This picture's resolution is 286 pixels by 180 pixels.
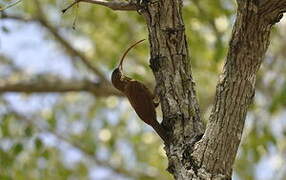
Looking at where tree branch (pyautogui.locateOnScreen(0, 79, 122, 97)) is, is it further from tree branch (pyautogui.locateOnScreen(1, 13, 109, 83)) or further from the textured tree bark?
the textured tree bark

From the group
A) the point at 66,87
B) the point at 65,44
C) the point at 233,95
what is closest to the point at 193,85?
the point at 233,95

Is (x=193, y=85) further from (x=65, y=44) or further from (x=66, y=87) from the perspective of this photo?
(x=65, y=44)

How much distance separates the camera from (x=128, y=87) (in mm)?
1853

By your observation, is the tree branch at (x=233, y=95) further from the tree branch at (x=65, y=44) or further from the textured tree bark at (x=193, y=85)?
the tree branch at (x=65, y=44)

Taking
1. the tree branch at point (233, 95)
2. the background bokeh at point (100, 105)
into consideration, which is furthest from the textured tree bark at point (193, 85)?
the background bokeh at point (100, 105)

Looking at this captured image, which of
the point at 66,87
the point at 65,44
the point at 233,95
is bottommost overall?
the point at 233,95

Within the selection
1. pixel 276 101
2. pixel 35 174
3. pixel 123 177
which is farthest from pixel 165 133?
pixel 123 177

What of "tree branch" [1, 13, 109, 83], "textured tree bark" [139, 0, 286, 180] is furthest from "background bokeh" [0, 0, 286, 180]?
"textured tree bark" [139, 0, 286, 180]

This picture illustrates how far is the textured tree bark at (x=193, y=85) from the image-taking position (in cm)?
175

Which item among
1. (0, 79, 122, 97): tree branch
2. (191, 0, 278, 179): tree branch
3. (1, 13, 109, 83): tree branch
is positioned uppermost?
(1, 13, 109, 83): tree branch

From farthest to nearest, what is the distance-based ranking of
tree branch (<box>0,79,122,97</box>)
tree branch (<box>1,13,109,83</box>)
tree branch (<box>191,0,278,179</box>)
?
tree branch (<box>1,13,109,83</box>)
tree branch (<box>0,79,122,97</box>)
tree branch (<box>191,0,278,179</box>)

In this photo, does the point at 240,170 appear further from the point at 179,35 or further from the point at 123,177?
the point at 179,35

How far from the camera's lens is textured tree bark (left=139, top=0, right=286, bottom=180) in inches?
69.1

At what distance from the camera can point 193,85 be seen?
1.86m
